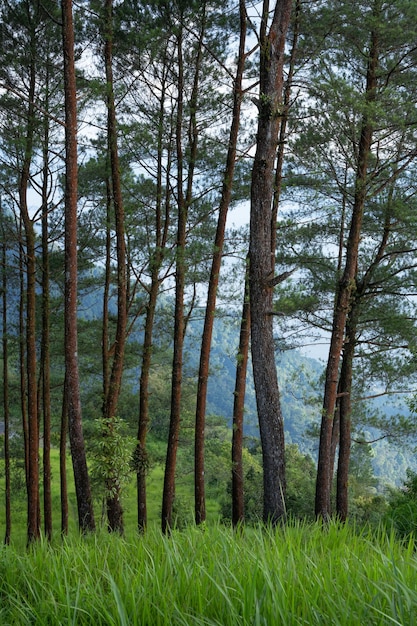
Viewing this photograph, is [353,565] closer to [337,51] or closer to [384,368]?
[337,51]

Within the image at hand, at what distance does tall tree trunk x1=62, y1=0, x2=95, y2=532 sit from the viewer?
7.54m

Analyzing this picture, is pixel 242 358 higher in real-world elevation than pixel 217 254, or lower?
lower

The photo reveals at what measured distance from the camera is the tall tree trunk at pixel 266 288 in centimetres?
655

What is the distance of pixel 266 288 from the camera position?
6543 millimetres

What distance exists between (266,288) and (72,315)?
104 inches

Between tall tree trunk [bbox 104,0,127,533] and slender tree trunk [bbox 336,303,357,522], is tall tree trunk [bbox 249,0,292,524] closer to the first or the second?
tall tree trunk [bbox 104,0,127,533]

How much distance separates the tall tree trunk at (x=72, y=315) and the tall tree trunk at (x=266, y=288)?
2.39 meters

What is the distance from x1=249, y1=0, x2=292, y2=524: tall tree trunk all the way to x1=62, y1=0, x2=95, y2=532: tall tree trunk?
94.1 inches

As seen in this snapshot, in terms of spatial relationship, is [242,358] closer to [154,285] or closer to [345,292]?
[345,292]

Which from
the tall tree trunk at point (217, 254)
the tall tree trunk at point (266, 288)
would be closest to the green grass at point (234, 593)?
the tall tree trunk at point (266, 288)

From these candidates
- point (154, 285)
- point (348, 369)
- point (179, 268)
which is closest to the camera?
point (179, 268)

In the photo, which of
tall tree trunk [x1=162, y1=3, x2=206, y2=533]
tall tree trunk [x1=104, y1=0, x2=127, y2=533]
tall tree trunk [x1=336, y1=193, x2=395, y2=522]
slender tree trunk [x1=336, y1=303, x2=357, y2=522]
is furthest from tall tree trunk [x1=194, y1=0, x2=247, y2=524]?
slender tree trunk [x1=336, y1=303, x2=357, y2=522]

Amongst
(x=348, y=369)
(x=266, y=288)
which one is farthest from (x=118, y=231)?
(x=348, y=369)

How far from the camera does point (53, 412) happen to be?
822 inches
